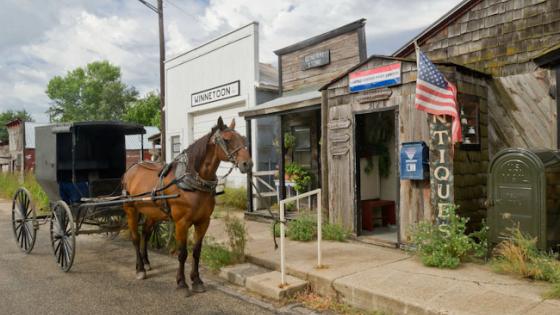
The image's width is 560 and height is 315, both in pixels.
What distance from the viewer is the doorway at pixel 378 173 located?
8.52 m

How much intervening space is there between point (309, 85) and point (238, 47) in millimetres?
3264

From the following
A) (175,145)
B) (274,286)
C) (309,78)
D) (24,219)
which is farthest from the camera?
(175,145)

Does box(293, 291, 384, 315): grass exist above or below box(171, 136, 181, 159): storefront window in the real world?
below

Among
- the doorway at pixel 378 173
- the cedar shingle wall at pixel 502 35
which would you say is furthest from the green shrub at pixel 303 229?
the cedar shingle wall at pixel 502 35

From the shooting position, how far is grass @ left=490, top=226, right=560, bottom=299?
466cm

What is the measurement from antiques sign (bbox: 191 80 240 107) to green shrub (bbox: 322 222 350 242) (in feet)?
24.4

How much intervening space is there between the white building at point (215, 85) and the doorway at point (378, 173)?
4.97 m

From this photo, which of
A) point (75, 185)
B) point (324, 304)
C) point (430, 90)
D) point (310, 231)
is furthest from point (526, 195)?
point (75, 185)

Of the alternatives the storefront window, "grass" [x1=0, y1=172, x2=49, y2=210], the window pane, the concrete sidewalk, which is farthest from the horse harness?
the storefront window

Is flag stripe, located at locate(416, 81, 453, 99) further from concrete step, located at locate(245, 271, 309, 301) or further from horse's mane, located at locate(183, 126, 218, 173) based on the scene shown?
concrete step, located at locate(245, 271, 309, 301)

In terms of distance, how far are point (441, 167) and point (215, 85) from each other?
10475mm

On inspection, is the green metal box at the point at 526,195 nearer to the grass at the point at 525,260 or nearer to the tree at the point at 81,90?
the grass at the point at 525,260

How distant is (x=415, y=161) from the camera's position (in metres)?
6.37

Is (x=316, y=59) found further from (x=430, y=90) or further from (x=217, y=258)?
(x=217, y=258)
